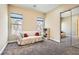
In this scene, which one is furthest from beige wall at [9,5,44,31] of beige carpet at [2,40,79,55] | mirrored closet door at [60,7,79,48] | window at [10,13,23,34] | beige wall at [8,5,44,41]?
mirrored closet door at [60,7,79,48]

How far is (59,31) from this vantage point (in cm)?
322

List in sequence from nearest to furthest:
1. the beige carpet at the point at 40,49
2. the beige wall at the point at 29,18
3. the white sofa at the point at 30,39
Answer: the beige carpet at the point at 40,49 < the beige wall at the point at 29,18 < the white sofa at the point at 30,39

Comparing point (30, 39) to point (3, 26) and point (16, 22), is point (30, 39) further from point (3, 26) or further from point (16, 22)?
point (3, 26)

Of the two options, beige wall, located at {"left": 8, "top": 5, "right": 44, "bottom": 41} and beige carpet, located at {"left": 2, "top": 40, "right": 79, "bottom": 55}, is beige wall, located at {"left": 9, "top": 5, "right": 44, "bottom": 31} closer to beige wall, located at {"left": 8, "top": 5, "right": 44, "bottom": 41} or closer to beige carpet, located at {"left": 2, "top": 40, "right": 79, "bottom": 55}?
beige wall, located at {"left": 8, "top": 5, "right": 44, "bottom": 41}

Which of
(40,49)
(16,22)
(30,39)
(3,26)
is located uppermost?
(16,22)

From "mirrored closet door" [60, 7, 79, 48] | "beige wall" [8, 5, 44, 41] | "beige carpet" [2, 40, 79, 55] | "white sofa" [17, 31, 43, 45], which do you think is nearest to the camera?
"beige carpet" [2, 40, 79, 55]

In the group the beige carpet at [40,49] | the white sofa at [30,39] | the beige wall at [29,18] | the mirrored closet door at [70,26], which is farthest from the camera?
the mirrored closet door at [70,26]

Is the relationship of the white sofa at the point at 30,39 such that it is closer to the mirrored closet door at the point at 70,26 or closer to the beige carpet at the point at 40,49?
the beige carpet at the point at 40,49

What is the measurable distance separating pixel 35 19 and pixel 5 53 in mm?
1325

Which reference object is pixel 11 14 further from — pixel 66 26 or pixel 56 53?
pixel 66 26

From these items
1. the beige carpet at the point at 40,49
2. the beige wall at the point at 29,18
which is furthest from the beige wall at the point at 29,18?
the beige carpet at the point at 40,49

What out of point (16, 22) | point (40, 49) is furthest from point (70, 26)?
point (16, 22)

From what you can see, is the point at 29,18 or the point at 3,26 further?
the point at 29,18

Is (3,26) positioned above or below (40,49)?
above
